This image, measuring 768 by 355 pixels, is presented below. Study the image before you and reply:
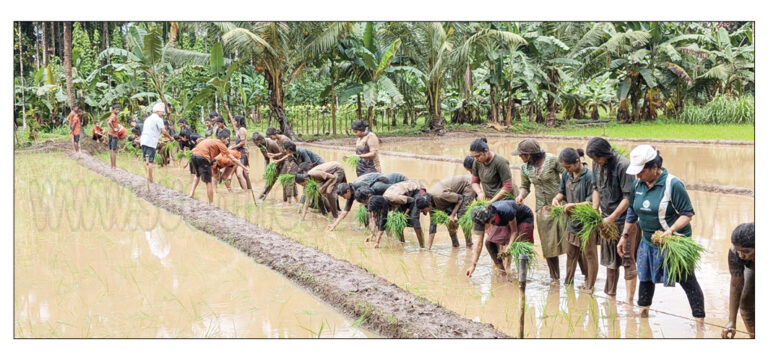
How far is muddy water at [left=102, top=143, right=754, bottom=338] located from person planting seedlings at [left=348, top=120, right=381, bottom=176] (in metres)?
0.68

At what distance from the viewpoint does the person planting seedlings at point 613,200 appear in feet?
16.9

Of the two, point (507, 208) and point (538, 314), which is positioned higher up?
point (507, 208)

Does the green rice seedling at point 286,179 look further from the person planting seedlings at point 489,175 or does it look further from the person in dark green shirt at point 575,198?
the person in dark green shirt at point 575,198

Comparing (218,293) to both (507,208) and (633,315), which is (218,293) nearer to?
(507,208)

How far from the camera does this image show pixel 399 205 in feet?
23.8

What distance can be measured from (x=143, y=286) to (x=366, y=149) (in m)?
3.71

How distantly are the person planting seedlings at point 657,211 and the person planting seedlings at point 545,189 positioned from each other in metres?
1.00

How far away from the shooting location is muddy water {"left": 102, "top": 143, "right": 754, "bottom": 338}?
484 cm

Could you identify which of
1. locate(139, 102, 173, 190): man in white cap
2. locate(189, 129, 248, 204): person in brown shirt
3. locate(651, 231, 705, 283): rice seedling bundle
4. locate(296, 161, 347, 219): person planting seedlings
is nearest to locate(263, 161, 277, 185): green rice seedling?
locate(189, 129, 248, 204): person in brown shirt

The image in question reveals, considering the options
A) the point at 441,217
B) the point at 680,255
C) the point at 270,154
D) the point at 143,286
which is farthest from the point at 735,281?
the point at 270,154

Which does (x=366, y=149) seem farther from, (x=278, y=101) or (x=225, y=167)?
(x=278, y=101)

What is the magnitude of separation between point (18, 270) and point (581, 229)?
4678 millimetres

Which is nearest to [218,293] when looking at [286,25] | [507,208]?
[507,208]

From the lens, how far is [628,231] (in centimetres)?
506
